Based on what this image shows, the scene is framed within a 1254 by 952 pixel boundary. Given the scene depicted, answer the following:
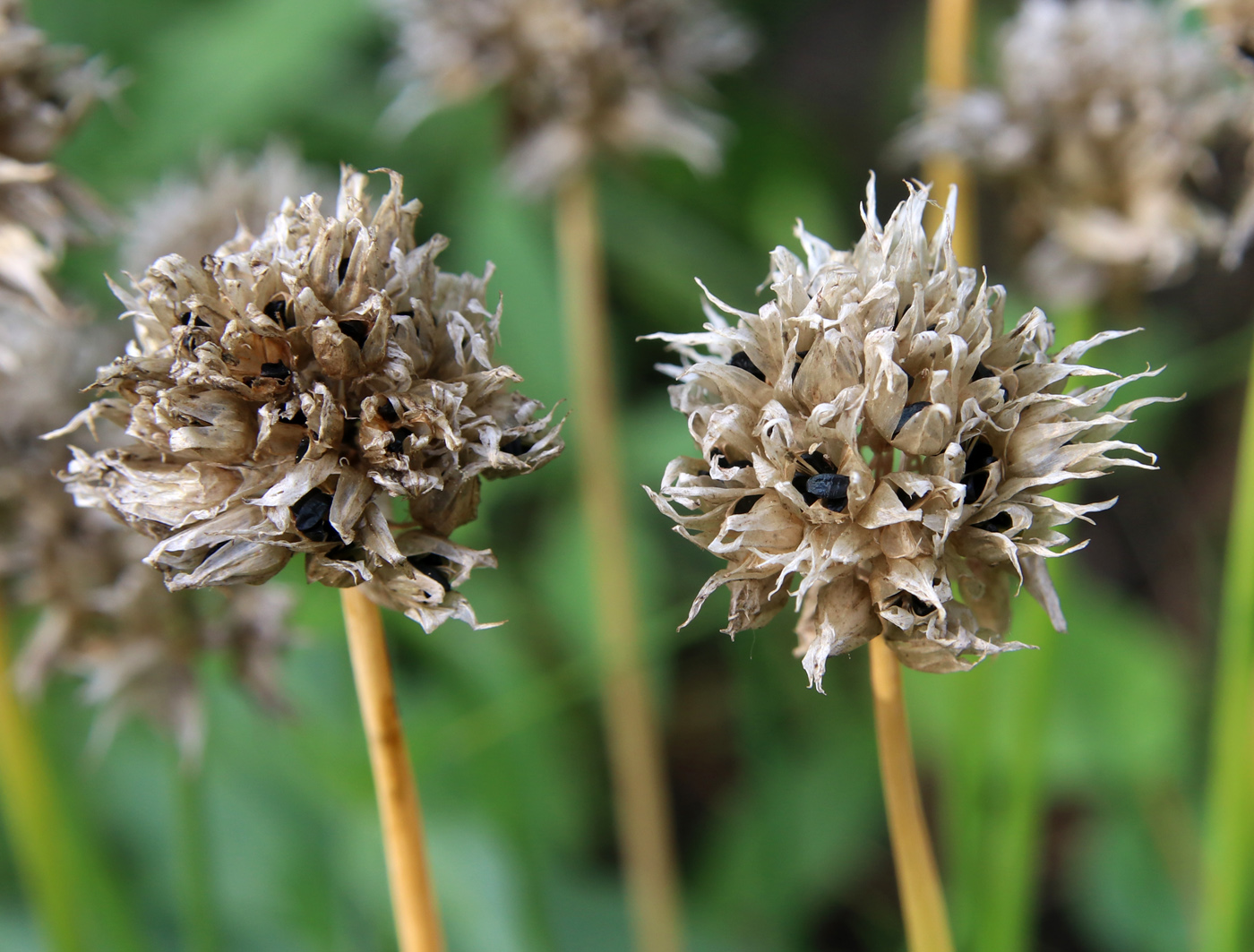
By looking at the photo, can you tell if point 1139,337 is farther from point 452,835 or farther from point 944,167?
point 452,835

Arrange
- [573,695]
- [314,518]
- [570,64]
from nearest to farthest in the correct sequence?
[314,518] → [570,64] → [573,695]

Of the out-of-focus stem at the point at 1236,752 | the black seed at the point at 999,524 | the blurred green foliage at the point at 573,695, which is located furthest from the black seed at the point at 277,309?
the out-of-focus stem at the point at 1236,752

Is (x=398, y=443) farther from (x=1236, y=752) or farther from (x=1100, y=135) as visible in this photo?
(x=1100, y=135)

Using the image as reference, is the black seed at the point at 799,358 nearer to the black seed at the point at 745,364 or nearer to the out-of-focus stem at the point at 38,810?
the black seed at the point at 745,364

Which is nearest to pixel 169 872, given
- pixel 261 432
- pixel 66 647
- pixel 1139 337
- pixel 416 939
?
pixel 66 647

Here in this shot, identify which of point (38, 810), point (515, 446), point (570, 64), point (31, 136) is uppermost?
point (570, 64)

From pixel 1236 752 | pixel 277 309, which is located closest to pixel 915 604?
pixel 277 309

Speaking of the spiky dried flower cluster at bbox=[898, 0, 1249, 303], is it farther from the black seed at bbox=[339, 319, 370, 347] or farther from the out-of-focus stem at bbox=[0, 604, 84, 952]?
the out-of-focus stem at bbox=[0, 604, 84, 952]

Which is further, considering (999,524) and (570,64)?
(570,64)

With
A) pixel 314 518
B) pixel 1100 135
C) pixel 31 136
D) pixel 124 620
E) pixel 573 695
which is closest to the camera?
pixel 314 518
